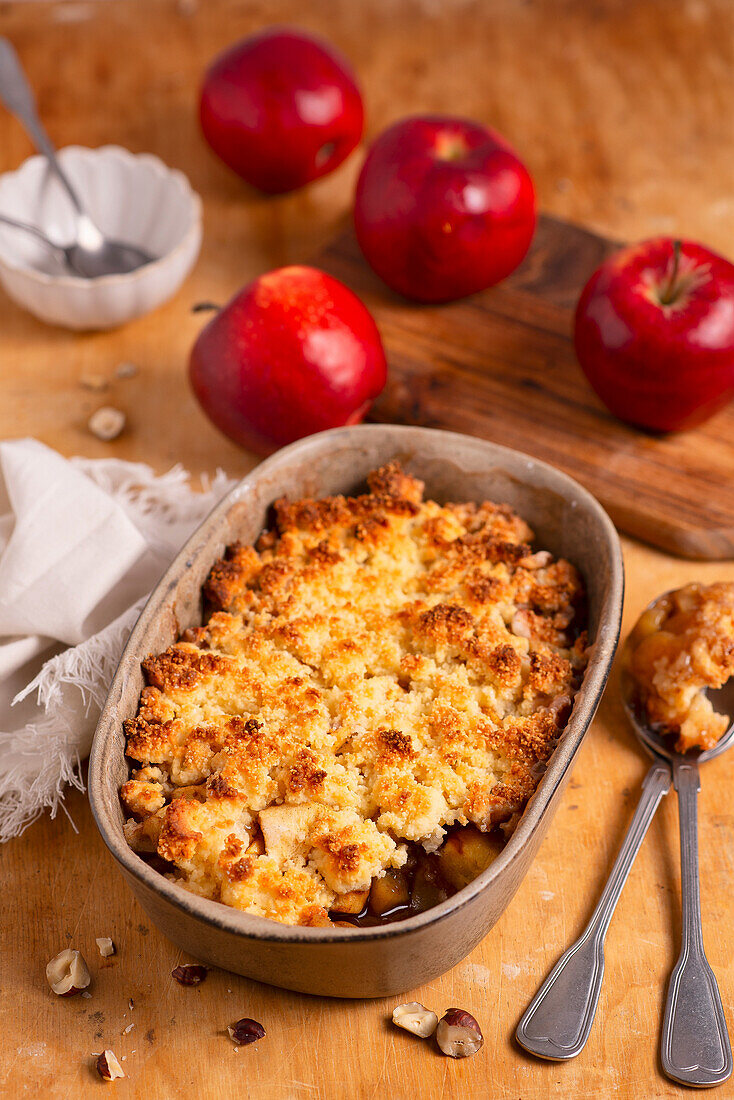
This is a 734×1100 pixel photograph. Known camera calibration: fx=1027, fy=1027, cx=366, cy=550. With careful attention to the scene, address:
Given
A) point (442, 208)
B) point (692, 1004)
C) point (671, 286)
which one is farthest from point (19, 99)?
point (692, 1004)

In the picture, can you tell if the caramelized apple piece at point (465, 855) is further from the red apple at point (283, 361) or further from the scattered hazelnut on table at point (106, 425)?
the scattered hazelnut on table at point (106, 425)

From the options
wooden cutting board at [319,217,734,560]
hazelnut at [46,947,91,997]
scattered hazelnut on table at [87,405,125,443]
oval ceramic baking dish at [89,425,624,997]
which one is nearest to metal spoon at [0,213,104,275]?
scattered hazelnut on table at [87,405,125,443]

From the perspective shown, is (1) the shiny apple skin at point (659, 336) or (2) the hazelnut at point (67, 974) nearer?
(2) the hazelnut at point (67, 974)

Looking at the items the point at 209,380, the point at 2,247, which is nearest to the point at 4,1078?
the point at 209,380

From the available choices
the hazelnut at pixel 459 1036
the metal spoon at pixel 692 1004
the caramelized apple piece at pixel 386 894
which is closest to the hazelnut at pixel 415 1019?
the hazelnut at pixel 459 1036

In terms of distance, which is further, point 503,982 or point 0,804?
point 0,804

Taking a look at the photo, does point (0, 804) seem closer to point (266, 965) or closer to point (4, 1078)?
point (4, 1078)
